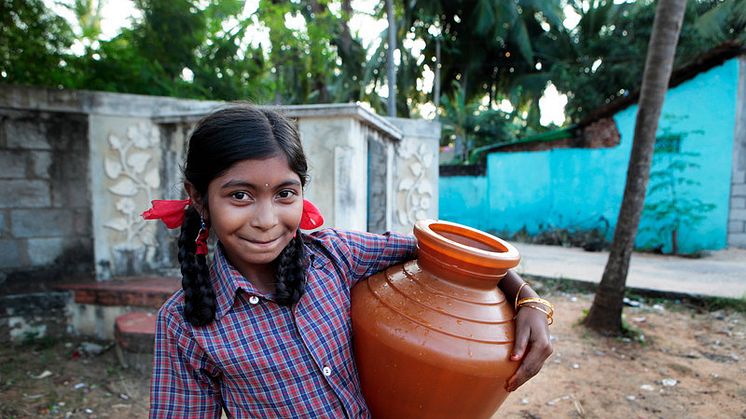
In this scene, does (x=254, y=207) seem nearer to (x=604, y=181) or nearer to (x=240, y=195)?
(x=240, y=195)

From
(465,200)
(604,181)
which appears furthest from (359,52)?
(604,181)

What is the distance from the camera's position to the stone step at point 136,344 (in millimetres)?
2922

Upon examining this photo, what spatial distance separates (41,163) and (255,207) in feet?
10.5

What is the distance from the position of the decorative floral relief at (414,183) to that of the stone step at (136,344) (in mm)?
2178

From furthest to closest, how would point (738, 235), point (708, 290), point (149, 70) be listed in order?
point (738, 235), point (708, 290), point (149, 70)

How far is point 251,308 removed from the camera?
106 cm

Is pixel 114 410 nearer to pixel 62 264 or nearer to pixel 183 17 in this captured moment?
pixel 62 264

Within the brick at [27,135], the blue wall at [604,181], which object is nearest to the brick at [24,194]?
the brick at [27,135]

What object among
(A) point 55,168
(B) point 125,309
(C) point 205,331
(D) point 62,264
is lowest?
(B) point 125,309

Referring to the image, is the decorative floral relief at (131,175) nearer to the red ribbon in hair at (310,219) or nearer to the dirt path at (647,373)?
the red ribbon in hair at (310,219)

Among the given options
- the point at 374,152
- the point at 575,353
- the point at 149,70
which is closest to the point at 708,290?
the point at 575,353

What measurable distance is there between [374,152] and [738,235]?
7.69 m

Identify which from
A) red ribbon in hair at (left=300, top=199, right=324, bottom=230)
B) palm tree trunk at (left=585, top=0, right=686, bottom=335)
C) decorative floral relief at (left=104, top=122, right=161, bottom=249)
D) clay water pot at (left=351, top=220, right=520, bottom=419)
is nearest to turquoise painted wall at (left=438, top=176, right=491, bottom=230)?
palm tree trunk at (left=585, top=0, right=686, bottom=335)

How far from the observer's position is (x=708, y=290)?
15.6ft
